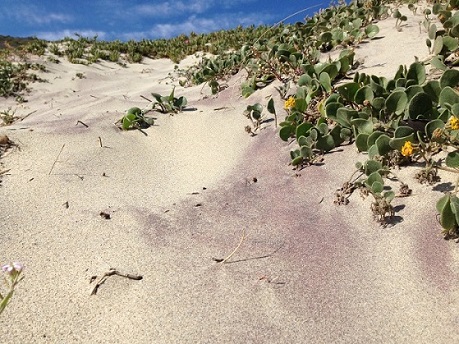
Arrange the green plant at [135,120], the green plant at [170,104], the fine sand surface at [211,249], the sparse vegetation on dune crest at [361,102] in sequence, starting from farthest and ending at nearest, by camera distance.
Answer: the green plant at [170,104] → the green plant at [135,120] → the sparse vegetation on dune crest at [361,102] → the fine sand surface at [211,249]

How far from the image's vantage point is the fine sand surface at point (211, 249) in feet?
5.18

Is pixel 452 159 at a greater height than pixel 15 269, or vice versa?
pixel 15 269

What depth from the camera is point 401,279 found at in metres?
1.71

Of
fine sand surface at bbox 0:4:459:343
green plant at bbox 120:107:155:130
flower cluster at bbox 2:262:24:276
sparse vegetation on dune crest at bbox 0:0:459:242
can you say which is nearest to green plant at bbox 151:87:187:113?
sparse vegetation on dune crest at bbox 0:0:459:242

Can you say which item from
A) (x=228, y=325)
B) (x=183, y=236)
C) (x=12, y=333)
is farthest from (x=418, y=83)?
(x=12, y=333)

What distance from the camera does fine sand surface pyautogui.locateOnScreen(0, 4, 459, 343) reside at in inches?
62.1

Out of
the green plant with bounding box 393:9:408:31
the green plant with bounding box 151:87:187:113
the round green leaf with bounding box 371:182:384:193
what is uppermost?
the green plant with bounding box 393:9:408:31

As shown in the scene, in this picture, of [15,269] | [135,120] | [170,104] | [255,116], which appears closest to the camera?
[15,269]

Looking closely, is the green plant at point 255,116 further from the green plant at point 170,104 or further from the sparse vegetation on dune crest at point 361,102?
the green plant at point 170,104

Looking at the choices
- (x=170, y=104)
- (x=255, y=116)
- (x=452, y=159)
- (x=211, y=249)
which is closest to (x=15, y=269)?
(x=211, y=249)

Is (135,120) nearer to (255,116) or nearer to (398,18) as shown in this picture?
(255,116)

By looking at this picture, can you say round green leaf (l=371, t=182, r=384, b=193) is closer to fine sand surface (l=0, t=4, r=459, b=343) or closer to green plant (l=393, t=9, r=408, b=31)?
fine sand surface (l=0, t=4, r=459, b=343)

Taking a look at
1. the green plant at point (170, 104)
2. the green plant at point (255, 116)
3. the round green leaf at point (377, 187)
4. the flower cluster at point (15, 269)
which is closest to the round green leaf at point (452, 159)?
the round green leaf at point (377, 187)

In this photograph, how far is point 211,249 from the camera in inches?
82.4
